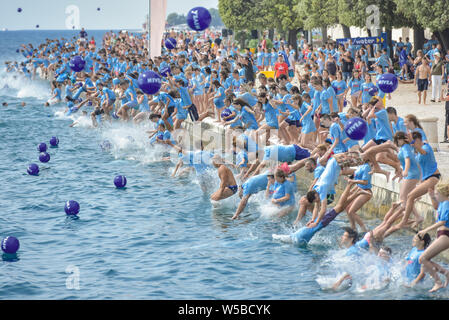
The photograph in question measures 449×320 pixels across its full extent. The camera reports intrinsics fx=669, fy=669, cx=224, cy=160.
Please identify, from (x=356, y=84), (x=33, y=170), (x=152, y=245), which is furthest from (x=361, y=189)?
(x=33, y=170)

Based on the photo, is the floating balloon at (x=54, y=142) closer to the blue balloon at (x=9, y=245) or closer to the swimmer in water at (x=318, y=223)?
the blue balloon at (x=9, y=245)

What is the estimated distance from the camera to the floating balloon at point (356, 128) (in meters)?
11.9

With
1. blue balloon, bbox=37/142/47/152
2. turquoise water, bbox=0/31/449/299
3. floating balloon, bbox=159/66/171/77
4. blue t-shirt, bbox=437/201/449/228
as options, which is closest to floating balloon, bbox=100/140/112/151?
blue balloon, bbox=37/142/47/152

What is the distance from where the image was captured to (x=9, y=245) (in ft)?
37.9

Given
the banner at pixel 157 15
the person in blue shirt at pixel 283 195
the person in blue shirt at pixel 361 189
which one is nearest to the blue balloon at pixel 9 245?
the person in blue shirt at pixel 283 195

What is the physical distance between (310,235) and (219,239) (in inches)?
69.1

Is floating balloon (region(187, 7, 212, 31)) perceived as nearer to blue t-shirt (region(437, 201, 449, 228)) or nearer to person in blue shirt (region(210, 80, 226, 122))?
person in blue shirt (region(210, 80, 226, 122))

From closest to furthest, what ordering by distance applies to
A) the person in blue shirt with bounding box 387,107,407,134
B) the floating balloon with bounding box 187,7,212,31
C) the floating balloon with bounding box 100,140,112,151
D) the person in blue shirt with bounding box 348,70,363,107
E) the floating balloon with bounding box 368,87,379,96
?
the person in blue shirt with bounding box 387,107,407,134 → the floating balloon with bounding box 368,87,379,96 → the person in blue shirt with bounding box 348,70,363,107 → the floating balloon with bounding box 187,7,212,31 → the floating balloon with bounding box 100,140,112,151

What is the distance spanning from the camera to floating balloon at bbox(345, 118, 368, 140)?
1188 cm

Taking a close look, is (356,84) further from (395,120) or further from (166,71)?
(166,71)

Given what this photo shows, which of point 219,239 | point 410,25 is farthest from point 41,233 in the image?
point 410,25

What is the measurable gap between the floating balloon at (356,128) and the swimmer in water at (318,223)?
3.35 feet

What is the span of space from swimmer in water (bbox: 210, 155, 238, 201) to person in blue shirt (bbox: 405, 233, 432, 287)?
17.0 feet
